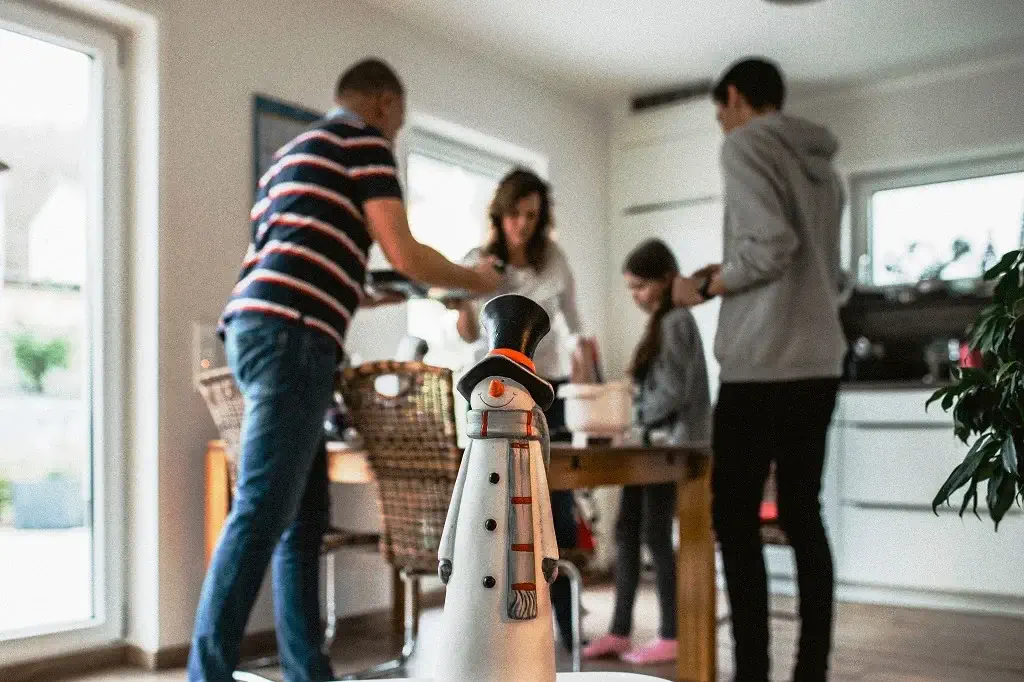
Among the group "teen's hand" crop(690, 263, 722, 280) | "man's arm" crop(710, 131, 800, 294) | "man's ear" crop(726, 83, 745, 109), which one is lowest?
"teen's hand" crop(690, 263, 722, 280)

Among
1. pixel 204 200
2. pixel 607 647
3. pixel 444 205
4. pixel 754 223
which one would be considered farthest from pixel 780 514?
pixel 444 205

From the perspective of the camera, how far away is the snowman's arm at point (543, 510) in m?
0.70

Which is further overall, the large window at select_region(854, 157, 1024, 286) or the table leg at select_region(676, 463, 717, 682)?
the large window at select_region(854, 157, 1024, 286)

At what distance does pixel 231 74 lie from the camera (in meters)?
3.03

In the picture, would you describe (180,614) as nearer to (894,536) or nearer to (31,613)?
(31,613)

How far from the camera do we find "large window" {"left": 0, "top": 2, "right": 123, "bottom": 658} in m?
2.65

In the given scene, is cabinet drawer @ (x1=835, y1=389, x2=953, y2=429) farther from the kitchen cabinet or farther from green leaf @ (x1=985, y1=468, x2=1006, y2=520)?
green leaf @ (x1=985, y1=468, x2=1006, y2=520)

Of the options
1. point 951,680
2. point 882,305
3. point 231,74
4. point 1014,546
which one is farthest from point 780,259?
point 882,305

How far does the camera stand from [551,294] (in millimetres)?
2873

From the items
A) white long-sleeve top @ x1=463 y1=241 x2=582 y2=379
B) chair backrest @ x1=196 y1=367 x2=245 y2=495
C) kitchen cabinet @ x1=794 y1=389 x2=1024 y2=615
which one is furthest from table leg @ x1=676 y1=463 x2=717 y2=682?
kitchen cabinet @ x1=794 y1=389 x2=1024 y2=615

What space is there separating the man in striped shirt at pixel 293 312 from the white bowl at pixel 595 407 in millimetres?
305

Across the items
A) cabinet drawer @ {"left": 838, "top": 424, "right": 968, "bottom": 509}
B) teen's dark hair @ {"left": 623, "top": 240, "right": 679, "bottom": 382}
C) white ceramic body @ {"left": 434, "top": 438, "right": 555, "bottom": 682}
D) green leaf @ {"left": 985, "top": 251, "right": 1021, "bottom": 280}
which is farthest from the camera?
cabinet drawer @ {"left": 838, "top": 424, "right": 968, "bottom": 509}

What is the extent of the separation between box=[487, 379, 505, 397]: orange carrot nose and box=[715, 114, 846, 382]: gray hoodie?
1.49m

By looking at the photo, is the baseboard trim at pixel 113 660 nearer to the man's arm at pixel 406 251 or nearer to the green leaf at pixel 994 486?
the man's arm at pixel 406 251
